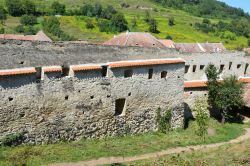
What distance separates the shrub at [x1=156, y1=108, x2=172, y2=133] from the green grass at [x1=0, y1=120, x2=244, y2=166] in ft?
1.88

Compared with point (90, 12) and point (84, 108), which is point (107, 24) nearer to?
point (90, 12)

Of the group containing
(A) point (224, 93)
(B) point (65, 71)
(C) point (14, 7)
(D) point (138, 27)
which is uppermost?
(C) point (14, 7)

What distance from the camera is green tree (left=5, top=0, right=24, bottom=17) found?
10200 centimetres

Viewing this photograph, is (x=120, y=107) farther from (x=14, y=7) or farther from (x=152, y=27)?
(x=14, y=7)

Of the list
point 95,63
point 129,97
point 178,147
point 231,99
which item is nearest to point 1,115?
point 95,63

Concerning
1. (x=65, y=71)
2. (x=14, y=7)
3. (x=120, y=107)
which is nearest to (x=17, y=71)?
(x=65, y=71)

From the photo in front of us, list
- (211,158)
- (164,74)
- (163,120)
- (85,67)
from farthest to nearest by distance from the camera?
(163,120)
(164,74)
(85,67)
(211,158)

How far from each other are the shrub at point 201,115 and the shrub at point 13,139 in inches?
514

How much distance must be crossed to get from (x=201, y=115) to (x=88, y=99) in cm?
978

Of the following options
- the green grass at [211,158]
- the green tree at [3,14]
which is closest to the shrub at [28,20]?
the green tree at [3,14]

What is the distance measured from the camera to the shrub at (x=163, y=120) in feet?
103

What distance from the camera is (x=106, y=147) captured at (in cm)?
2702

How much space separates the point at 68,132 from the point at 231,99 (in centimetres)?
1444

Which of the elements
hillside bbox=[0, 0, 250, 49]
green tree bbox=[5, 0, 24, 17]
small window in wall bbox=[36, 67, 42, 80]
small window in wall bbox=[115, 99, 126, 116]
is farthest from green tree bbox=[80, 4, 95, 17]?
small window in wall bbox=[36, 67, 42, 80]
